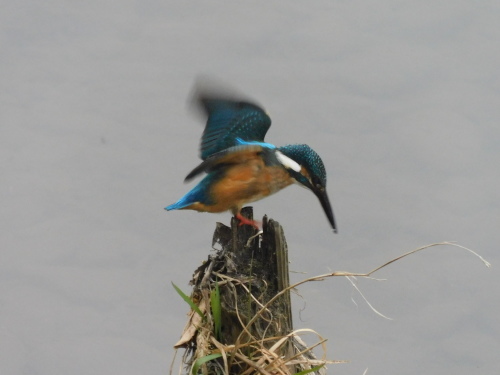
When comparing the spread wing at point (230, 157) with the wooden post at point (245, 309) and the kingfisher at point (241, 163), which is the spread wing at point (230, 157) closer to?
the kingfisher at point (241, 163)

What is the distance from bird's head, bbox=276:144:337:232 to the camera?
2434mm

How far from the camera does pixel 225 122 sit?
265cm

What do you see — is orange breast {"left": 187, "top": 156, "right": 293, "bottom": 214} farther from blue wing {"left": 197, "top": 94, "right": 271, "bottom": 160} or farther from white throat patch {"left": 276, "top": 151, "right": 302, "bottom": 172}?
blue wing {"left": 197, "top": 94, "right": 271, "bottom": 160}

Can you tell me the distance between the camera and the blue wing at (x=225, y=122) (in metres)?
2.64

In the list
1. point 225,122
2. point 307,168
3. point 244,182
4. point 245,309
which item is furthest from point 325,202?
point 245,309

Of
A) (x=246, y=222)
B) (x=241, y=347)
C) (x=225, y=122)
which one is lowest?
(x=241, y=347)

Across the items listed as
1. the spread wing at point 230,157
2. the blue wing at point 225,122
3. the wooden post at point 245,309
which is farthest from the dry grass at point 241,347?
the blue wing at point 225,122

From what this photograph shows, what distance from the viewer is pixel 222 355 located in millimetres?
1832

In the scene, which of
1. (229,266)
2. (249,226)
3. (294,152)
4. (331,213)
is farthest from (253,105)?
(229,266)

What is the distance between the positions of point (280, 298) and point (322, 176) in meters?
0.60

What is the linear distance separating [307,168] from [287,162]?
0.27ft

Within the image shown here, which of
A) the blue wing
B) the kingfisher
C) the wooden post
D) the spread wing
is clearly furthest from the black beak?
the wooden post

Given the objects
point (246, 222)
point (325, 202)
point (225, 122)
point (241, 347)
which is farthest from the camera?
point (225, 122)

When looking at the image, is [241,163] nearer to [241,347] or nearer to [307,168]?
[307,168]
